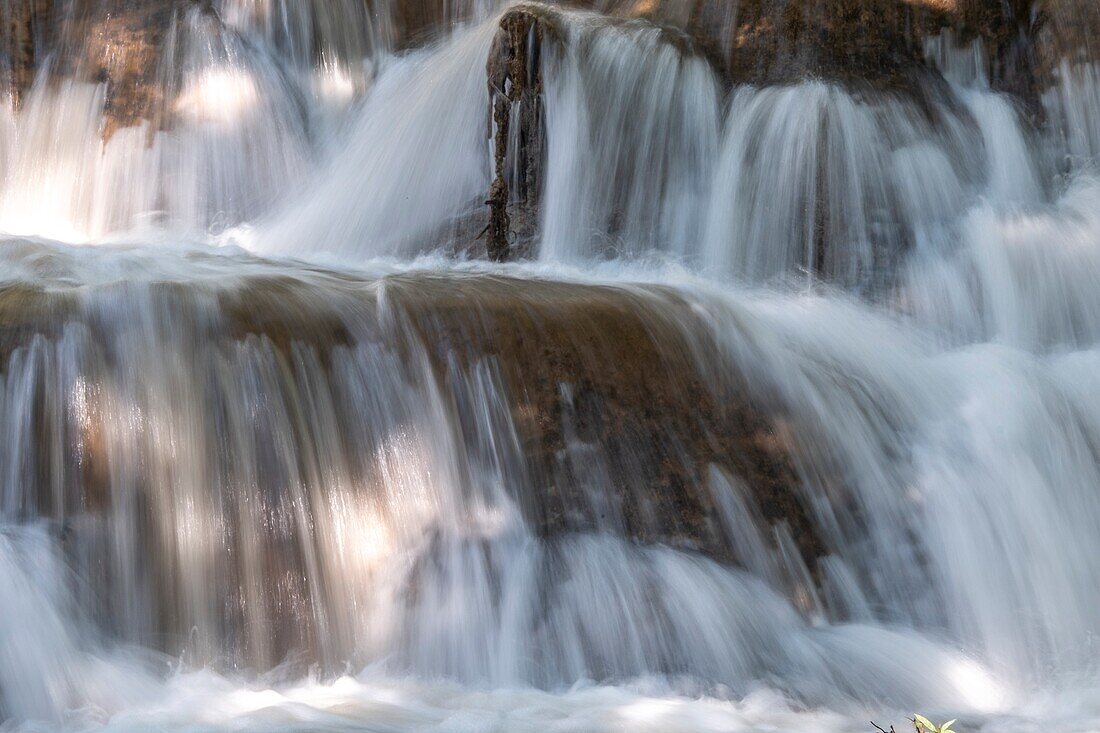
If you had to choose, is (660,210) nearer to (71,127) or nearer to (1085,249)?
(1085,249)

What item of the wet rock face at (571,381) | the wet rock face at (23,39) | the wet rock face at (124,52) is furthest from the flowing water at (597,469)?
the wet rock face at (23,39)

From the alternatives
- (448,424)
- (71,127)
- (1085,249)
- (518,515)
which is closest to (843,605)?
(518,515)

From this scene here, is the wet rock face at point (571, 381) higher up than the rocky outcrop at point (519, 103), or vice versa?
the rocky outcrop at point (519, 103)

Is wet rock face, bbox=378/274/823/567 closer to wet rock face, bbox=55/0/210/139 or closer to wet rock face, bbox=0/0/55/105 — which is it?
wet rock face, bbox=55/0/210/139

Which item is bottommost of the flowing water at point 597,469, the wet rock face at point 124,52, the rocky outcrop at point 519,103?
the flowing water at point 597,469

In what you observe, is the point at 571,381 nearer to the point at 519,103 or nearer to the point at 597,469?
the point at 597,469

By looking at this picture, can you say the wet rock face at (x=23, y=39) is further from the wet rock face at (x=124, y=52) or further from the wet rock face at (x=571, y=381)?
the wet rock face at (x=571, y=381)

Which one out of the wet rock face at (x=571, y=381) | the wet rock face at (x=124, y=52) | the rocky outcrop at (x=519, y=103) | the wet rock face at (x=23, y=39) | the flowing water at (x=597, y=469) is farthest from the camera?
the wet rock face at (x=23, y=39)

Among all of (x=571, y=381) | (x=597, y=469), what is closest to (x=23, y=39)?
(x=571, y=381)

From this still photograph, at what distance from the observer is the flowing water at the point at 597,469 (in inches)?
159

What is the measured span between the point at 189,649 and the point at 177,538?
14.4 inches

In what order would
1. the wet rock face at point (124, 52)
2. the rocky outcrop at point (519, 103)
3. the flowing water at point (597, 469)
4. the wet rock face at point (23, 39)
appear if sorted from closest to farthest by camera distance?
the flowing water at point (597, 469)
the rocky outcrop at point (519, 103)
the wet rock face at point (124, 52)
the wet rock face at point (23, 39)

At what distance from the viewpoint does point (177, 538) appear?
4141 mm

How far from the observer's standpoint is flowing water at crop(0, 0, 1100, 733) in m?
4.03
